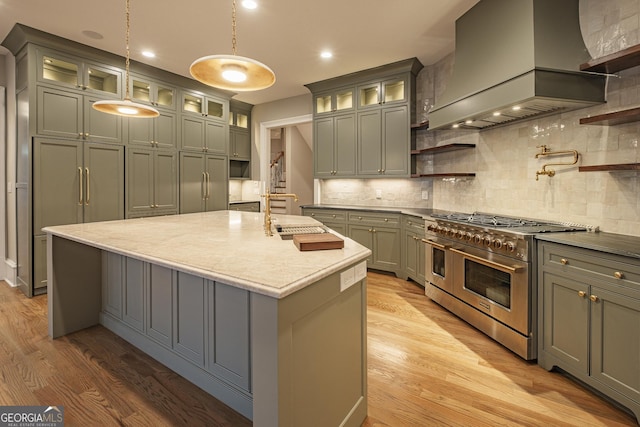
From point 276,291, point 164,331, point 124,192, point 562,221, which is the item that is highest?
point 124,192

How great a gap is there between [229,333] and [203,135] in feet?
14.2

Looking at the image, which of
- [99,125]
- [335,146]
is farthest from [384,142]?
[99,125]

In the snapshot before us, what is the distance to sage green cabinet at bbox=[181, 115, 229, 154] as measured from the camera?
5070 millimetres

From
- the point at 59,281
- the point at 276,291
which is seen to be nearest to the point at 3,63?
the point at 59,281

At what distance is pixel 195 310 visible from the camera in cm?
194

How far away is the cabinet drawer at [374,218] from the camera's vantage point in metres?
4.36

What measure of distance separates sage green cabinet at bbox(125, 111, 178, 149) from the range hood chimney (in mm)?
3989

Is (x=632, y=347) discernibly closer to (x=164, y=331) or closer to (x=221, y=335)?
(x=221, y=335)

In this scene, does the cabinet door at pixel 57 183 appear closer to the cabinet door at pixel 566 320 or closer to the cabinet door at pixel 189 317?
the cabinet door at pixel 189 317

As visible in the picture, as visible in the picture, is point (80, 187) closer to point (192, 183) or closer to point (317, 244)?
point (192, 183)

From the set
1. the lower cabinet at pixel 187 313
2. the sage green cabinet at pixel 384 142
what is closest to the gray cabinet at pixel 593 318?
the lower cabinet at pixel 187 313

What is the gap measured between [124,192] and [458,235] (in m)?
4.13

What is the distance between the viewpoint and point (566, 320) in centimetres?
204

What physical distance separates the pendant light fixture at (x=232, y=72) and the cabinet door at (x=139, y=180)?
9.58 feet
